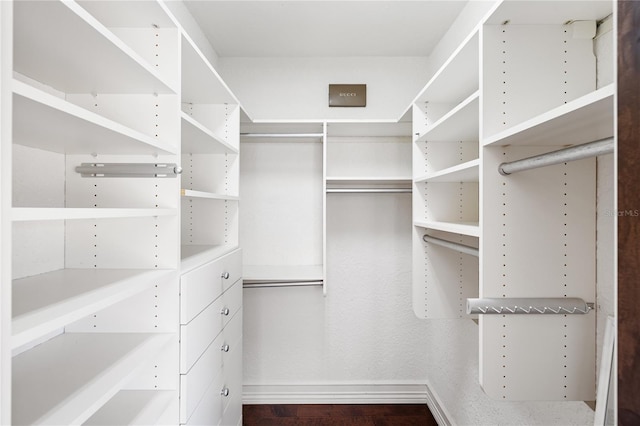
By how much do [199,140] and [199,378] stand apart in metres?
1.03

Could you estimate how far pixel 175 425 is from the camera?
1.12 metres

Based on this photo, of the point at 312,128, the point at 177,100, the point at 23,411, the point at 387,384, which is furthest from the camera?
the point at 387,384

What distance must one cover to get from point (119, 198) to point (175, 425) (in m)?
0.78

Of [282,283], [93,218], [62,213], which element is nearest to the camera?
[62,213]

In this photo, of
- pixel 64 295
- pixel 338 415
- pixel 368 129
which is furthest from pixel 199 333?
pixel 368 129

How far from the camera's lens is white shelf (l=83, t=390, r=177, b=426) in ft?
3.30

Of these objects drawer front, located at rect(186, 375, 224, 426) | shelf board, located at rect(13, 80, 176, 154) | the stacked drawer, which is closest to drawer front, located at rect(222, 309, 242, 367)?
the stacked drawer

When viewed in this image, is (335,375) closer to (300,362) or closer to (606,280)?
(300,362)

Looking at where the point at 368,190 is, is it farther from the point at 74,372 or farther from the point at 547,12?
the point at 74,372

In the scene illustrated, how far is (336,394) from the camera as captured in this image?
7.99ft

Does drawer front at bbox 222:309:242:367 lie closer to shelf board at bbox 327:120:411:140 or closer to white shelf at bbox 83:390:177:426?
white shelf at bbox 83:390:177:426

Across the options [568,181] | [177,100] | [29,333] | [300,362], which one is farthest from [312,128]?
[29,333]

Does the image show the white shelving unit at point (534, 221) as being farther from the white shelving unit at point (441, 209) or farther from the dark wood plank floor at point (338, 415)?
the dark wood plank floor at point (338, 415)

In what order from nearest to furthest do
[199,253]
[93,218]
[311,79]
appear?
[93,218] → [199,253] → [311,79]
